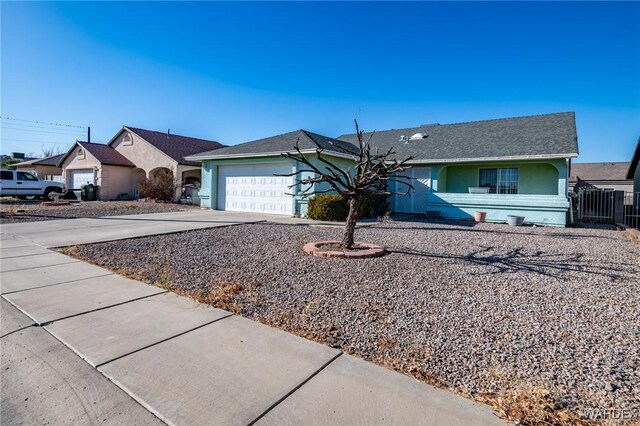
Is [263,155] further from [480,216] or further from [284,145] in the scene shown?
[480,216]

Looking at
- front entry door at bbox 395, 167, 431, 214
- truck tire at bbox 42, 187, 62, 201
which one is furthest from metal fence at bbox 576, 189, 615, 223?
truck tire at bbox 42, 187, 62, 201

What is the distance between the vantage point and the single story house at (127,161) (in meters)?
23.8

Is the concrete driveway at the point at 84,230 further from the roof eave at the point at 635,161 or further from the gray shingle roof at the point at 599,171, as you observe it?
the gray shingle roof at the point at 599,171

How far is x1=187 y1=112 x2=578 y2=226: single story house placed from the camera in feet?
43.4

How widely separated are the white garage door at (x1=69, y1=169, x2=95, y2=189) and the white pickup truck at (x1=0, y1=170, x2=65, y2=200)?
3.29 meters

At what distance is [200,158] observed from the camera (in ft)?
60.8

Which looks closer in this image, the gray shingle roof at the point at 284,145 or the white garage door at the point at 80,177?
the gray shingle roof at the point at 284,145

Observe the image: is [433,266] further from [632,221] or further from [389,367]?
[632,221]

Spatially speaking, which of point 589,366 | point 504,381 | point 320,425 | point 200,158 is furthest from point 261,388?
point 200,158

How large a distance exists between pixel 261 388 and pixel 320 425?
57cm

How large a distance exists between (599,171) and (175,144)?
129 feet

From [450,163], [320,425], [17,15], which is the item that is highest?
[17,15]

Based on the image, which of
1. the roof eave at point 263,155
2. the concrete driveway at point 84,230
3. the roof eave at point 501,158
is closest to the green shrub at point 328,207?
the roof eave at point 263,155

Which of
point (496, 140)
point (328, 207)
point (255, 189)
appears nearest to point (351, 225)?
point (328, 207)
